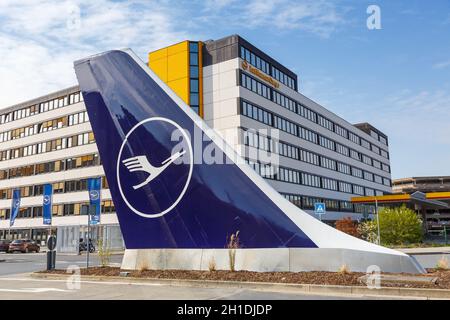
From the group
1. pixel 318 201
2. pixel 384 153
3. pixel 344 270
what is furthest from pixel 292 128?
pixel 384 153

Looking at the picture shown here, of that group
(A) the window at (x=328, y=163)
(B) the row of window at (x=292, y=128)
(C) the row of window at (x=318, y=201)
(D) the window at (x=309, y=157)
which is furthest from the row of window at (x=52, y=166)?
(A) the window at (x=328, y=163)

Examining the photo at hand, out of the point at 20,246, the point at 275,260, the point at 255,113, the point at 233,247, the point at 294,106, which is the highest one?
the point at 294,106

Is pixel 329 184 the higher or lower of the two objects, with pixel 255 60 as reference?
lower

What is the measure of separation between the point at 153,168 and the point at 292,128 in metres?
49.3

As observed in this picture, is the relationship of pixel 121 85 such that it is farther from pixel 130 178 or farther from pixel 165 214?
pixel 165 214

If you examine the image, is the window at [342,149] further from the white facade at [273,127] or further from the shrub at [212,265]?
the shrub at [212,265]

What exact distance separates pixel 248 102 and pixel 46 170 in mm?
31701

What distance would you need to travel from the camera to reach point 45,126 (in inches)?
2532

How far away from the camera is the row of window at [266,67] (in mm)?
51906

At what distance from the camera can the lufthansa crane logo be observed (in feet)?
39.8

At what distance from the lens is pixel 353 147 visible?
84125 millimetres

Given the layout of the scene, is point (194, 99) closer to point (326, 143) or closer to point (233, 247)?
point (326, 143)
